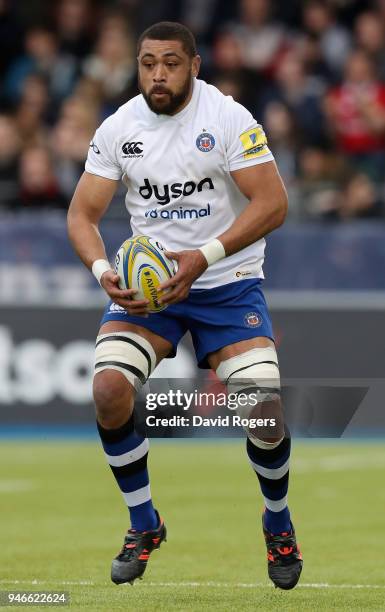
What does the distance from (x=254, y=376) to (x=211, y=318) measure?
37cm

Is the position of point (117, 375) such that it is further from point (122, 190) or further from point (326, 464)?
point (122, 190)

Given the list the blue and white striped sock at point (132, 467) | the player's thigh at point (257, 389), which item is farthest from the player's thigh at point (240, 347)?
the blue and white striped sock at point (132, 467)

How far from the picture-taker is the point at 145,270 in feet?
22.5

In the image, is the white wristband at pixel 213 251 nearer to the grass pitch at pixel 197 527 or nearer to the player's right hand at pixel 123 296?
the player's right hand at pixel 123 296

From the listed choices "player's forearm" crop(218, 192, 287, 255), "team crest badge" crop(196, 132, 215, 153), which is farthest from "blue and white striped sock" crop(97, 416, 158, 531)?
"team crest badge" crop(196, 132, 215, 153)

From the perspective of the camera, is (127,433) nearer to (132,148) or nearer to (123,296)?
(123,296)

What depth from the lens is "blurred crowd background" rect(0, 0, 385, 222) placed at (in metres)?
14.8

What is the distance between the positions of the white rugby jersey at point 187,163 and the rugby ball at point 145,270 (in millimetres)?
332

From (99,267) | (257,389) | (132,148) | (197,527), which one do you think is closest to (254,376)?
(257,389)

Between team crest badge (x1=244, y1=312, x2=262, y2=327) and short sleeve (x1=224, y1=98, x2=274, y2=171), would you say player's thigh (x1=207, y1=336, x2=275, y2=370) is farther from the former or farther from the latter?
short sleeve (x1=224, y1=98, x2=274, y2=171)

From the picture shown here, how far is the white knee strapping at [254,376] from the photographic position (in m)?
7.06

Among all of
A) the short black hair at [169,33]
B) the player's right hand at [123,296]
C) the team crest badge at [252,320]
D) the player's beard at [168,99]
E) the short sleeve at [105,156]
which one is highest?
the short black hair at [169,33]

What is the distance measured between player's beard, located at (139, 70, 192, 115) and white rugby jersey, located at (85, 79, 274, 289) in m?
0.07

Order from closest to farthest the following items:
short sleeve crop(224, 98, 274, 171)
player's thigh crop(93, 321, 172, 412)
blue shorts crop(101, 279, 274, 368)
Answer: player's thigh crop(93, 321, 172, 412)
short sleeve crop(224, 98, 274, 171)
blue shorts crop(101, 279, 274, 368)
